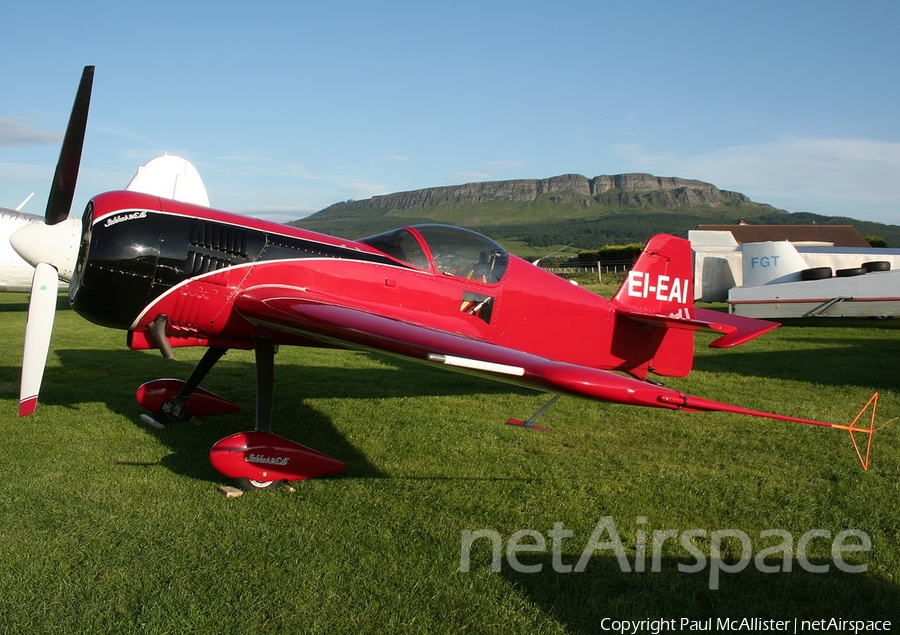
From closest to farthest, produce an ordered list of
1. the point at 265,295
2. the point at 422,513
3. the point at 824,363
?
1. the point at 422,513
2. the point at 265,295
3. the point at 824,363

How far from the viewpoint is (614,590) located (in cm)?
336

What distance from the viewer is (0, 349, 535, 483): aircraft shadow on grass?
224 inches

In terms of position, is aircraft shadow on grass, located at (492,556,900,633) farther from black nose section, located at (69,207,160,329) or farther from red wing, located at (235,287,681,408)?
black nose section, located at (69,207,160,329)

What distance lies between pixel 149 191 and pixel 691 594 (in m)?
18.9

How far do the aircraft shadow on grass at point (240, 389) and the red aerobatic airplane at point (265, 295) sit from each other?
1.70 ft

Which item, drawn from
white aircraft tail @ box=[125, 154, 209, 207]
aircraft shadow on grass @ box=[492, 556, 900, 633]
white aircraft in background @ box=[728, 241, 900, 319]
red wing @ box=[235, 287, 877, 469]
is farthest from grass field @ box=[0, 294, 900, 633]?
white aircraft tail @ box=[125, 154, 209, 207]

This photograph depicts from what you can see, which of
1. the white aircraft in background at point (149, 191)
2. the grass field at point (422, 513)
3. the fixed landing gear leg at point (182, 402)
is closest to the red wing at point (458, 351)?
the grass field at point (422, 513)

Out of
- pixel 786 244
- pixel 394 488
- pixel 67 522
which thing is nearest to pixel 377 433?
pixel 394 488

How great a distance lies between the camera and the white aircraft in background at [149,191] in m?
16.0

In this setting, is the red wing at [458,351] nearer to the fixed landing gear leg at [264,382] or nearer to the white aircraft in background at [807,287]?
the fixed landing gear leg at [264,382]

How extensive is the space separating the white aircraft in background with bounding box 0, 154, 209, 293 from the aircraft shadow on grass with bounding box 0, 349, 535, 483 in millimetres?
7359

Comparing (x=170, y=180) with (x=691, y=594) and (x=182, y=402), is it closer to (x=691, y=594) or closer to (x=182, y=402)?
(x=182, y=402)

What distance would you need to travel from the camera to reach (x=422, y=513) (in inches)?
169

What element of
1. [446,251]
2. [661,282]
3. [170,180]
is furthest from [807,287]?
[170,180]
